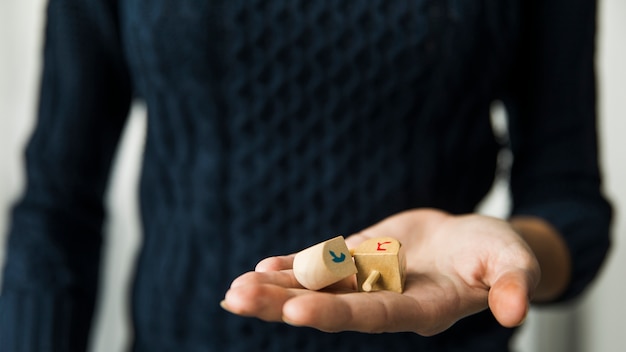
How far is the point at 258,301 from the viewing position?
0.26 metres

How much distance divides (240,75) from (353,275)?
7.7 inches

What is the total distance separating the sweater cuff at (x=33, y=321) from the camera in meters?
0.48

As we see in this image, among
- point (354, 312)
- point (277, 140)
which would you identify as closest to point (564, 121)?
point (277, 140)

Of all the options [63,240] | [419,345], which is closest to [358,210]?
[419,345]

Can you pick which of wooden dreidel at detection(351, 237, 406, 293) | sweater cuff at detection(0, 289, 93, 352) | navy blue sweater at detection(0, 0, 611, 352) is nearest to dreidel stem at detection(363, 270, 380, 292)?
wooden dreidel at detection(351, 237, 406, 293)

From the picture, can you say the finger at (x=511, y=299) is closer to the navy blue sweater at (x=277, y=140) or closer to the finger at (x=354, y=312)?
the finger at (x=354, y=312)

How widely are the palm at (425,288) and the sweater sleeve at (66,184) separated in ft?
0.76

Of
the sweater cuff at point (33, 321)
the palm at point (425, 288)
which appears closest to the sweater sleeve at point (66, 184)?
the sweater cuff at point (33, 321)

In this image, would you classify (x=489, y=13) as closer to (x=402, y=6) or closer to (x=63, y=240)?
(x=402, y=6)

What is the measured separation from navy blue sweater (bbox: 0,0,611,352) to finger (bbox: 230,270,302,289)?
6.1 inches

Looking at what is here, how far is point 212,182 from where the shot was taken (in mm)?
495

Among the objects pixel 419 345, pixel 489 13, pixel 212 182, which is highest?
pixel 489 13

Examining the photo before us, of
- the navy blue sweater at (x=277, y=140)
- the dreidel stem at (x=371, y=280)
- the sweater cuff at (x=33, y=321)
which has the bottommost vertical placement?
the sweater cuff at (x=33, y=321)

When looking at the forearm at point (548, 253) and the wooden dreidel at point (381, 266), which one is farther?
the forearm at point (548, 253)
